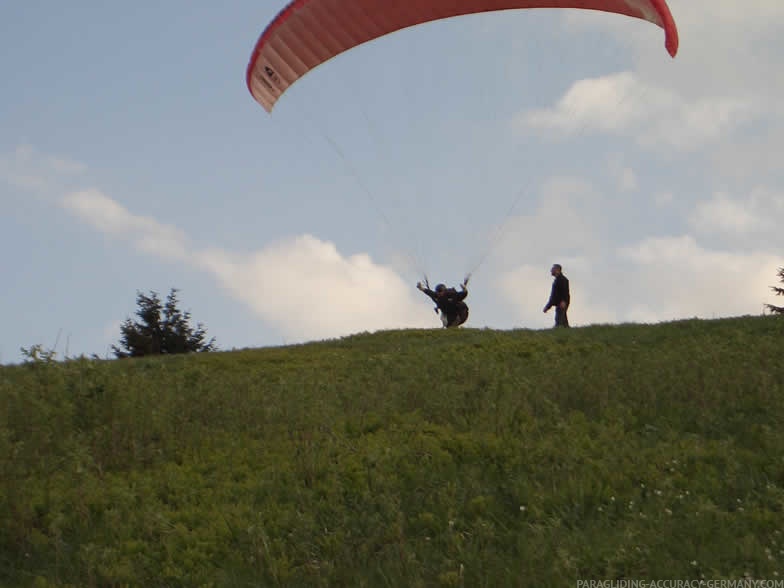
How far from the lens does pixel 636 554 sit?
21.5ft

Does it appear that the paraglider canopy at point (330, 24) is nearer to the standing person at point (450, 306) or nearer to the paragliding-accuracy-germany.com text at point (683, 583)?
the standing person at point (450, 306)

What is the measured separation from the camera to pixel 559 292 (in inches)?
914

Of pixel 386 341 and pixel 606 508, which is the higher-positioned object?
pixel 386 341

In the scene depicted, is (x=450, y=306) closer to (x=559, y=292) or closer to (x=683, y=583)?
(x=559, y=292)

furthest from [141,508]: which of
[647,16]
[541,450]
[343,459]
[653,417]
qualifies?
[647,16]

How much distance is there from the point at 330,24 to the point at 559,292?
9.25 meters

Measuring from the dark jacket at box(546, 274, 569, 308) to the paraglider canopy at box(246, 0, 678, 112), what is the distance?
26.0 ft

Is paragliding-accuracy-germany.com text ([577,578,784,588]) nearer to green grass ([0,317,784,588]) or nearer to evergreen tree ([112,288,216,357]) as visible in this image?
green grass ([0,317,784,588])

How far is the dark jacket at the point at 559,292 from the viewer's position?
76.1 ft

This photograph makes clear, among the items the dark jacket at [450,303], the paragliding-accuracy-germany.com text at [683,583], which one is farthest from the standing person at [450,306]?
the paragliding-accuracy-germany.com text at [683,583]

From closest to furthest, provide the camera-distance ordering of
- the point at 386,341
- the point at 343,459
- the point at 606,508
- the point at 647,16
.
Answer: the point at 606,508 → the point at 343,459 → the point at 647,16 → the point at 386,341

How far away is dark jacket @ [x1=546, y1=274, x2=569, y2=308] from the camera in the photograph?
23.2 metres

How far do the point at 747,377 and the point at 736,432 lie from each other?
2.08 m

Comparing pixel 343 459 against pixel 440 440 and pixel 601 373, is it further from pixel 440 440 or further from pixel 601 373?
pixel 601 373
